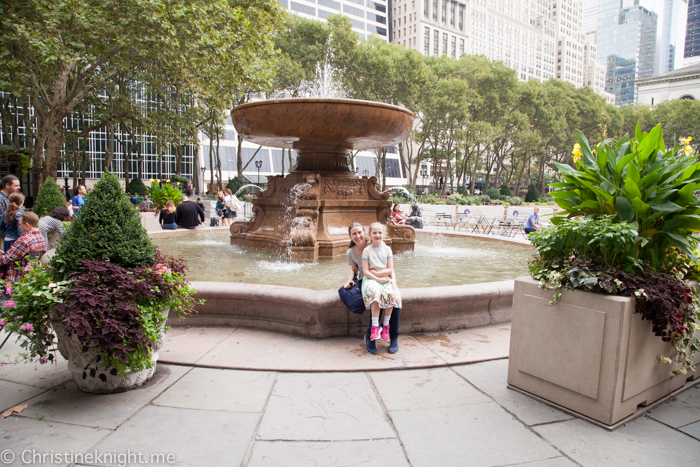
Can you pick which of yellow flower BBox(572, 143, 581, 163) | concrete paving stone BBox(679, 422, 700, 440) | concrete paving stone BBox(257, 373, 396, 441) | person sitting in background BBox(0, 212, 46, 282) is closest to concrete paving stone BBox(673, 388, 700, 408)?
concrete paving stone BBox(679, 422, 700, 440)

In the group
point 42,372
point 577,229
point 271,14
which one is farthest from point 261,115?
point 271,14

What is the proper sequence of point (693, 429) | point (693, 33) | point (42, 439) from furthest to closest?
1. point (693, 33)
2. point (693, 429)
3. point (42, 439)

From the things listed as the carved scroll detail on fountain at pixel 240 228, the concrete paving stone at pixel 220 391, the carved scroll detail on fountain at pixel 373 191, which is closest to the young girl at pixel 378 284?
the concrete paving stone at pixel 220 391

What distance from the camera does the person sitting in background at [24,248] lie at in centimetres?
534

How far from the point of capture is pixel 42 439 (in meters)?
2.77

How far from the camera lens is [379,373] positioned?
3.84 m

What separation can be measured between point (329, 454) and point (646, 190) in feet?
9.54

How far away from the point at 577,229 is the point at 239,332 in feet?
11.1

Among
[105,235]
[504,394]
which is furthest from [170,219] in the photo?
[504,394]

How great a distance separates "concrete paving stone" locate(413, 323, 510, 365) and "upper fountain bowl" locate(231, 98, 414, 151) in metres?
3.84

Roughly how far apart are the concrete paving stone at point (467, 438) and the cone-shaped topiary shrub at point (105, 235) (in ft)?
7.73

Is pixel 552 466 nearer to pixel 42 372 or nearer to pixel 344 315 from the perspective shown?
pixel 344 315

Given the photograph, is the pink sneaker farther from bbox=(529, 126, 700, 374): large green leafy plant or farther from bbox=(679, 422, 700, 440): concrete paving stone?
bbox=(679, 422, 700, 440): concrete paving stone

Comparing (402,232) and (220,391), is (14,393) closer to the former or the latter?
(220,391)
